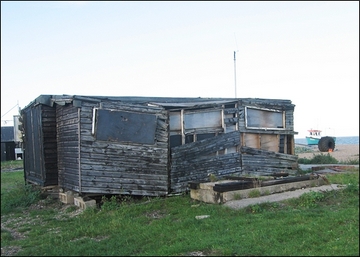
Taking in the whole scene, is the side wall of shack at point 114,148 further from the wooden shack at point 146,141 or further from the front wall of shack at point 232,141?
the front wall of shack at point 232,141

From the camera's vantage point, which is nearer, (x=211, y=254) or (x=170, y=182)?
(x=211, y=254)

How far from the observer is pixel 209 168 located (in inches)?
483

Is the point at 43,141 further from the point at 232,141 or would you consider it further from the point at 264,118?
the point at 264,118

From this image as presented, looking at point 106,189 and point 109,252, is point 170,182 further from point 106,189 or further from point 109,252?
point 109,252

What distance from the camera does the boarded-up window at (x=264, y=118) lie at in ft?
43.4

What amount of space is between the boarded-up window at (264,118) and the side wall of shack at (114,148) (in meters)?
3.40

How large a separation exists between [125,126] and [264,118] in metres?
5.48

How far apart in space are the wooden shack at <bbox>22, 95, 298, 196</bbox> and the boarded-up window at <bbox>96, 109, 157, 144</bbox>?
3cm

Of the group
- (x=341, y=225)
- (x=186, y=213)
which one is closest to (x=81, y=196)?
(x=186, y=213)

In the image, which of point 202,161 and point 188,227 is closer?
point 188,227

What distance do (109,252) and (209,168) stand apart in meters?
6.76

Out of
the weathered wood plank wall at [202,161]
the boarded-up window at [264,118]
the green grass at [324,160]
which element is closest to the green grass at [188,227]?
the green grass at [324,160]

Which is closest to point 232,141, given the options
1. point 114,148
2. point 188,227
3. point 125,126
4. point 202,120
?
point 202,120

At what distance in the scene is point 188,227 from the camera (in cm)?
744
